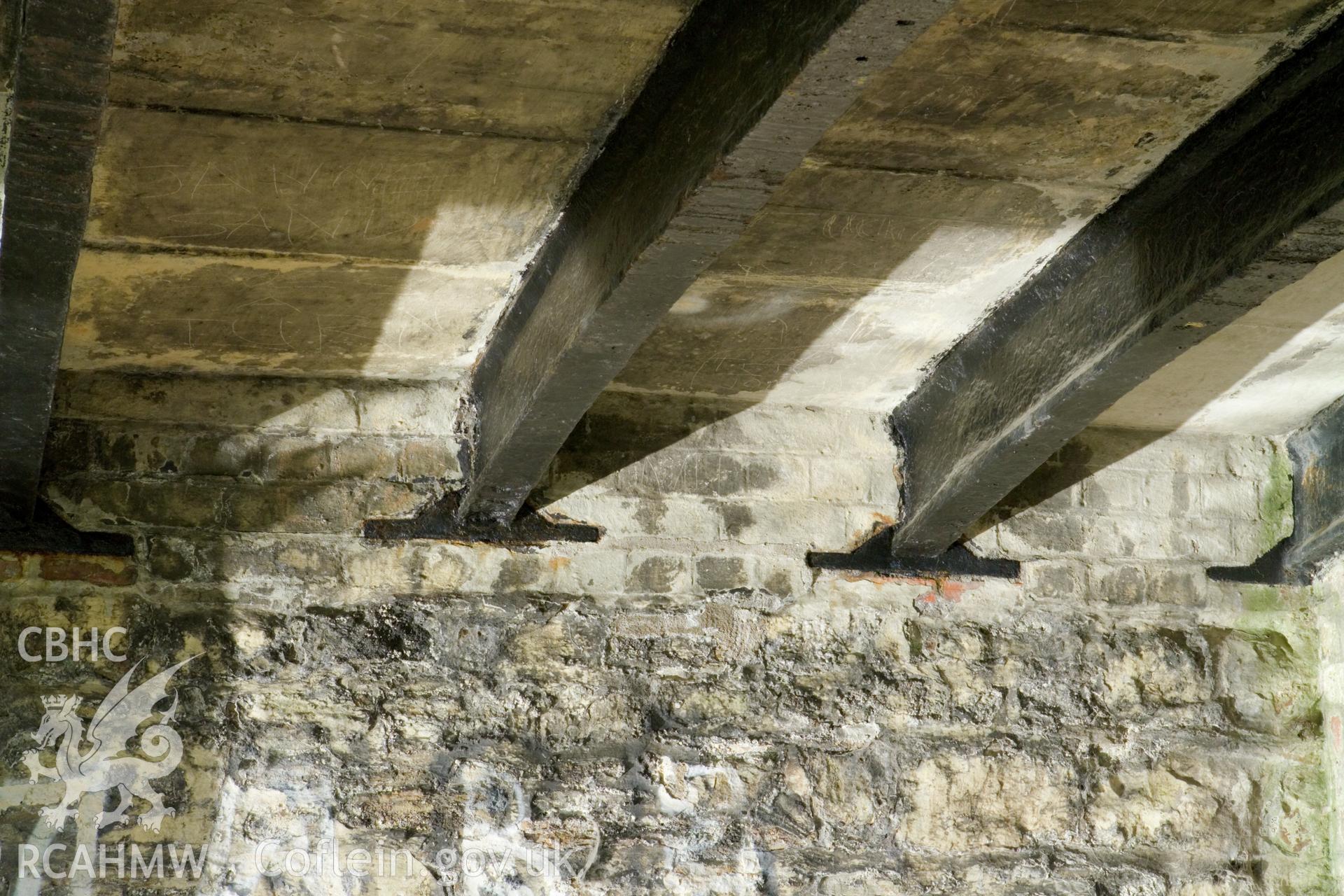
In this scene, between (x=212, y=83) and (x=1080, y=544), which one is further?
(x=1080, y=544)

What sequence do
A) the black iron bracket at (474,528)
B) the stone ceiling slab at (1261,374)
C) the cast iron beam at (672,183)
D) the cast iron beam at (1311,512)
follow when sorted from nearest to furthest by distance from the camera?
the cast iron beam at (672,183)
the stone ceiling slab at (1261,374)
the black iron bracket at (474,528)
the cast iron beam at (1311,512)

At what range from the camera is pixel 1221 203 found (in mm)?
2188

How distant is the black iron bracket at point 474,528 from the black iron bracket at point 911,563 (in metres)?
0.65

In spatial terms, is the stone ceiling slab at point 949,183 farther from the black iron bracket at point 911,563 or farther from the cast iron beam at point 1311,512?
the cast iron beam at point 1311,512

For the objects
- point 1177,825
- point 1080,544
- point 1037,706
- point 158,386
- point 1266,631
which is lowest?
point 1177,825

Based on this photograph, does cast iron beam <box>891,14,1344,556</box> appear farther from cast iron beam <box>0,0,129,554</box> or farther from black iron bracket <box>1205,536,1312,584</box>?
cast iron beam <box>0,0,129,554</box>

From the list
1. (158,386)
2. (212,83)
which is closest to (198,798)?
(158,386)

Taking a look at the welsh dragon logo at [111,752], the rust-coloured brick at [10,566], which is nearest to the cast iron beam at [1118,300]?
the welsh dragon logo at [111,752]

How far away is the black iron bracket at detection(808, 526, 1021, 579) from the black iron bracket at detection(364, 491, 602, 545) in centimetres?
65

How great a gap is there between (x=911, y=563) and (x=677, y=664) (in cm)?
71

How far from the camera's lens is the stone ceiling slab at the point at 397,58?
1706 mm

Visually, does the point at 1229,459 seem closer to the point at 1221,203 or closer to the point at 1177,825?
the point at 1177,825

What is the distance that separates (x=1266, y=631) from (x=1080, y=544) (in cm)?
62

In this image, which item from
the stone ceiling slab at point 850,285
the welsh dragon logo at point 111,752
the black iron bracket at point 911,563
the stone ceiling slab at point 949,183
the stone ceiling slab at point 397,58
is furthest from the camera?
the black iron bracket at point 911,563
